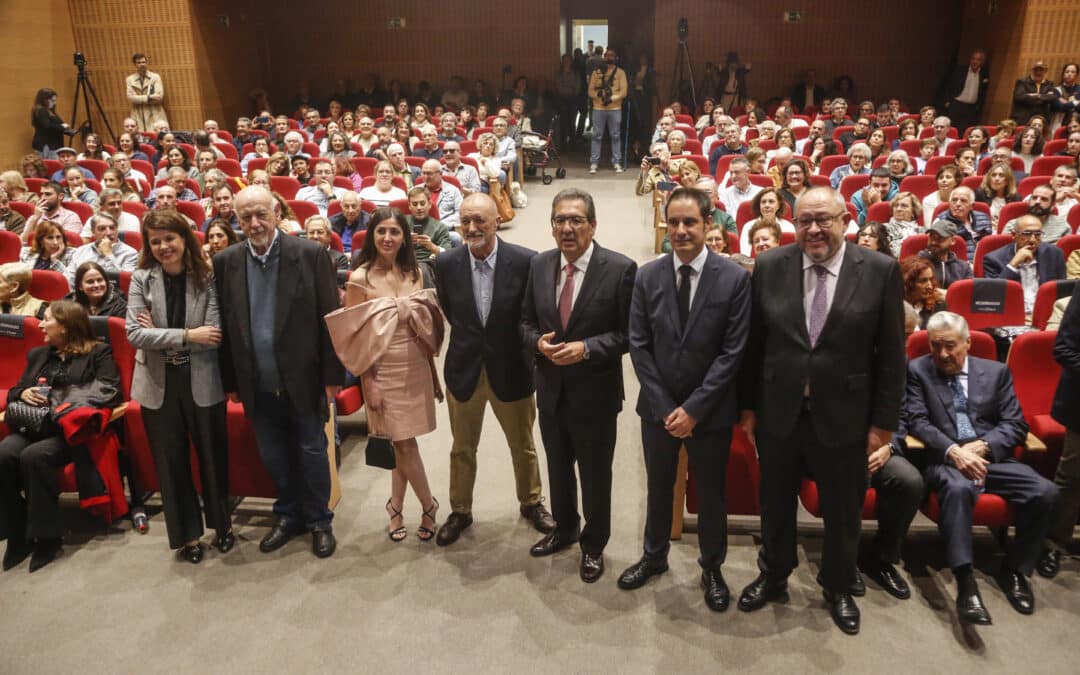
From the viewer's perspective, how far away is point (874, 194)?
A: 5414 millimetres

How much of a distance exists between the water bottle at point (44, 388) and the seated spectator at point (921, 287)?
361 cm

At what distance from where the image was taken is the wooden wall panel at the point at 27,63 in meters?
8.95

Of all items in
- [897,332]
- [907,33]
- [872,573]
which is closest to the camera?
[897,332]

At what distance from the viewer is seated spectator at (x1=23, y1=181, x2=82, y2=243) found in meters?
5.49

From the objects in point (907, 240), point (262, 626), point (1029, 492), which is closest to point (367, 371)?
point (262, 626)

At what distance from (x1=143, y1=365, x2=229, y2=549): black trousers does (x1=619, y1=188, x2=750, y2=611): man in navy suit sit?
160 cm

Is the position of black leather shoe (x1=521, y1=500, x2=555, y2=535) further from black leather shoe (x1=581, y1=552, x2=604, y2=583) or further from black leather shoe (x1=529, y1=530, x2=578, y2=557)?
black leather shoe (x1=581, y1=552, x2=604, y2=583)

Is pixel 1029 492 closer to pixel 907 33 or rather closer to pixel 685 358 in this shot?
pixel 685 358

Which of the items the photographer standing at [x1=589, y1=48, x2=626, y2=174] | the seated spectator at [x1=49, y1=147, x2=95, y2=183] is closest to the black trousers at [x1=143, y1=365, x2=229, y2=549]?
the seated spectator at [x1=49, y1=147, x2=95, y2=183]

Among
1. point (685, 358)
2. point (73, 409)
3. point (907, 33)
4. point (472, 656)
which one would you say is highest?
point (907, 33)

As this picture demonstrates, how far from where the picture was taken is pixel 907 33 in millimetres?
11375

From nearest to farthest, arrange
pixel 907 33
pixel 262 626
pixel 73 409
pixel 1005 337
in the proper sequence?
1. pixel 262 626
2. pixel 73 409
3. pixel 1005 337
4. pixel 907 33

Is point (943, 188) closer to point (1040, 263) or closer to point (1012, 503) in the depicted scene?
point (1040, 263)

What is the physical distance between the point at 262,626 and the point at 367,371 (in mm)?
930
